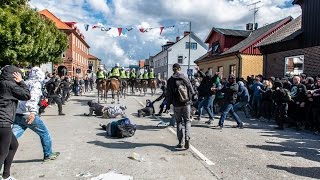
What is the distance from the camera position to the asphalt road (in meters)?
6.53

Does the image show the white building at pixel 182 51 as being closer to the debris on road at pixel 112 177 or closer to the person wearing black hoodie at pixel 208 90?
the person wearing black hoodie at pixel 208 90

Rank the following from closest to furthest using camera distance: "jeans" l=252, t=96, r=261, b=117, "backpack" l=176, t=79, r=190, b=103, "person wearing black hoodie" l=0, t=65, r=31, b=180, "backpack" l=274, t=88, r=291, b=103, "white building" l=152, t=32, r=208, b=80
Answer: "person wearing black hoodie" l=0, t=65, r=31, b=180, "backpack" l=176, t=79, r=190, b=103, "backpack" l=274, t=88, r=291, b=103, "jeans" l=252, t=96, r=261, b=117, "white building" l=152, t=32, r=208, b=80

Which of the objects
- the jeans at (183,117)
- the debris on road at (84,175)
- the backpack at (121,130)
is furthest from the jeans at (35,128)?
the jeans at (183,117)

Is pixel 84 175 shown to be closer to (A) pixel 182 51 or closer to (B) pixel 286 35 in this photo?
(B) pixel 286 35

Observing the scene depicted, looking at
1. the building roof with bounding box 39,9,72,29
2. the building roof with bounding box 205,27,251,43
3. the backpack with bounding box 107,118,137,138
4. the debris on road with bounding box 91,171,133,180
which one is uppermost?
the building roof with bounding box 39,9,72,29

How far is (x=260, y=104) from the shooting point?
15523mm

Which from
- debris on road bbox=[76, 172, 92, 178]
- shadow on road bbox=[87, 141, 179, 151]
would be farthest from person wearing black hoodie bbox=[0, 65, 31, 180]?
shadow on road bbox=[87, 141, 179, 151]

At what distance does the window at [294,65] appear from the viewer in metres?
21.1

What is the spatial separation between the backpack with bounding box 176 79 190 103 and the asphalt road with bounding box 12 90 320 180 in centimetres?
117

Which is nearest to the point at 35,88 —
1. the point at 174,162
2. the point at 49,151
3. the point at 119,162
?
the point at 49,151

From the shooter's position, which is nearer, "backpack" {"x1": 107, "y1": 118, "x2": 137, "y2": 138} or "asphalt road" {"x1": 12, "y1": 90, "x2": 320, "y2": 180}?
"asphalt road" {"x1": 12, "y1": 90, "x2": 320, "y2": 180}

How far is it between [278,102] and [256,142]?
3.36 m

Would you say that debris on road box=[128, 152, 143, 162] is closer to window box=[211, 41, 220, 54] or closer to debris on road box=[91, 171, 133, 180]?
debris on road box=[91, 171, 133, 180]

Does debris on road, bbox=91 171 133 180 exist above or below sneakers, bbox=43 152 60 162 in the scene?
below
